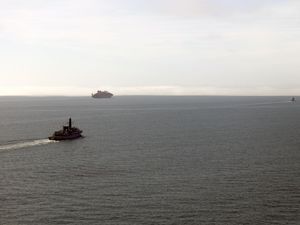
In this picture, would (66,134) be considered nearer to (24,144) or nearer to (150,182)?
(24,144)

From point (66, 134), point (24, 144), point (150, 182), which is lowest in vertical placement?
point (150, 182)

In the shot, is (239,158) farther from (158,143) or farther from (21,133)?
(21,133)

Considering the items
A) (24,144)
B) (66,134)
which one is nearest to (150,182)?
(24,144)

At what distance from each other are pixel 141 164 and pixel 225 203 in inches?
1387

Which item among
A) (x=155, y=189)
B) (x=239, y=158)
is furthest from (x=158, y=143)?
(x=155, y=189)

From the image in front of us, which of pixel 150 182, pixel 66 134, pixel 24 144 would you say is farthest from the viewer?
pixel 66 134

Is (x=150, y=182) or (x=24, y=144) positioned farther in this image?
(x=24, y=144)

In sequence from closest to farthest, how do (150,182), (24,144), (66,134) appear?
(150,182) → (24,144) → (66,134)

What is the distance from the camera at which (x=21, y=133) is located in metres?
166

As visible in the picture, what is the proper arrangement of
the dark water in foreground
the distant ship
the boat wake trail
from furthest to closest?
the distant ship < the boat wake trail < the dark water in foreground

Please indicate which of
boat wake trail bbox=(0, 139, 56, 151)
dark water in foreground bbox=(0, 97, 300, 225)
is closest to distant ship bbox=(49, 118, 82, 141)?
boat wake trail bbox=(0, 139, 56, 151)

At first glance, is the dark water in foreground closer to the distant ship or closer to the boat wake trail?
the boat wake trail

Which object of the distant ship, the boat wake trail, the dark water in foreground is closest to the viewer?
the dark water in foreground

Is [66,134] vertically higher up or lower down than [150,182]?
higher up
